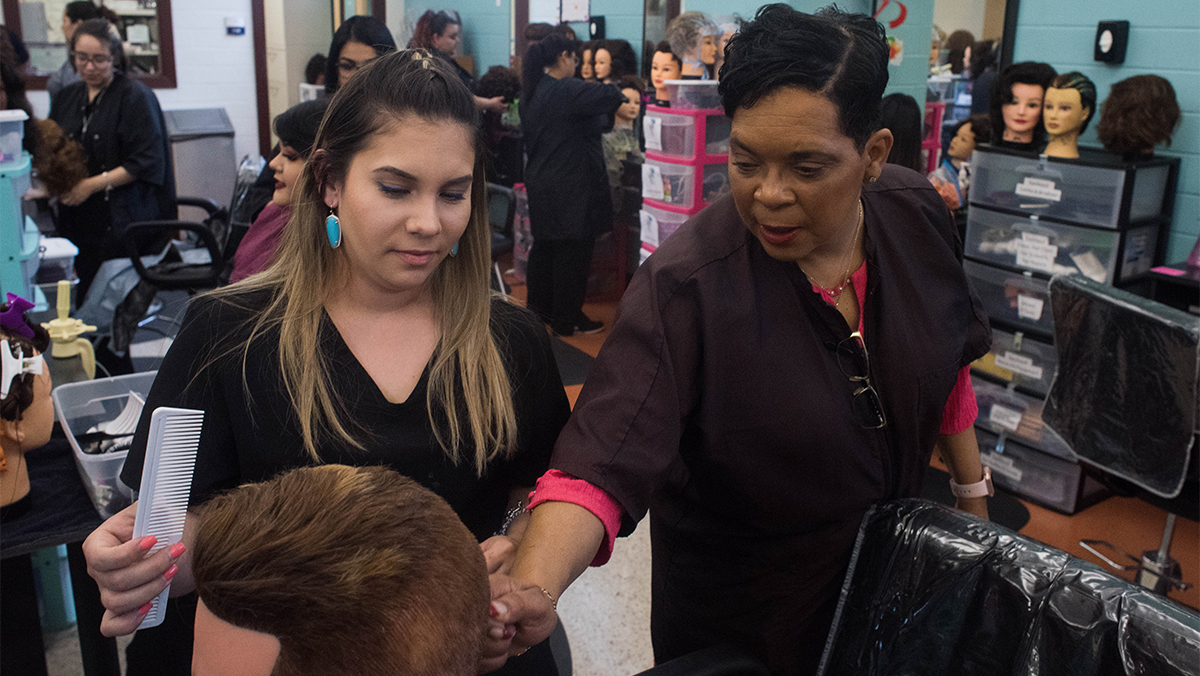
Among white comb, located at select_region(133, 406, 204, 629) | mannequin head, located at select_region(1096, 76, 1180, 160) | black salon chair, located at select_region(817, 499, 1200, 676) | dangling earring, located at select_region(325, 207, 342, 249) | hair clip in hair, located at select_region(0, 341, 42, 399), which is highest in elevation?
mannequin head, located at select_region(1096, 76, 1180, 160)

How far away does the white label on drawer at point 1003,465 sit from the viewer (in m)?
3.51

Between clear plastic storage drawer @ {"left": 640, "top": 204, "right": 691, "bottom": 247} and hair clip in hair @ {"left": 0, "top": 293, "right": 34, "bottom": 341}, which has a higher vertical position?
hair clip in hair @ {"left": 0, "top": 293, "right": 34, "bottom": 341}

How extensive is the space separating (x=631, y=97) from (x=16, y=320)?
4.09 meters

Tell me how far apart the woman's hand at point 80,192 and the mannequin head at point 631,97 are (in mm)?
2717

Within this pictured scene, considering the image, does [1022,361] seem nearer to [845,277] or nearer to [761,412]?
[845,277]

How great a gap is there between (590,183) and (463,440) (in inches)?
165

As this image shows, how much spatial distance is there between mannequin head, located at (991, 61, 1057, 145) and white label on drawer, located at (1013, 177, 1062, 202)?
0.19 m

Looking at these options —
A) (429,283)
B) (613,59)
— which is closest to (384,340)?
(429,283)

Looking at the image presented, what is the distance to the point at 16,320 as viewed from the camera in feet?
5.50

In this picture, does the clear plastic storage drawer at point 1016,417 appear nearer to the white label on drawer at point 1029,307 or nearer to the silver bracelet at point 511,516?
the white label on drawer at point 1029,307

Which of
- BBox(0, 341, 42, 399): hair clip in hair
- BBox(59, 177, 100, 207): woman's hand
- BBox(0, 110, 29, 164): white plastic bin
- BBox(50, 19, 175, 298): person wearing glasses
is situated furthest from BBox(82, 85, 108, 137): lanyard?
BBox(0, 341, 42, 399): hair clip in hair

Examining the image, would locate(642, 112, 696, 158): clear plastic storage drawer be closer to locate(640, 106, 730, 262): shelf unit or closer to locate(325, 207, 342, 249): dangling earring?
locate(640, 106, 730, 262): shelf unit

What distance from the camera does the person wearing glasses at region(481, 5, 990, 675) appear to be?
3.55ft

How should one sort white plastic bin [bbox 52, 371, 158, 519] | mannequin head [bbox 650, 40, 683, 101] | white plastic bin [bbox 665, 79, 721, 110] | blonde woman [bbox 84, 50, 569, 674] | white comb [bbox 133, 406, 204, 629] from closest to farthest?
white comb [bbox 133, 406, 204, 629]
blonde woman [bbox 84, 50, 569, 674]
white plastic bin [bbox 52, 371, 158, 519]
white plastic bin [bbox 665, 79, 721, 110]
mannequin head [bbox 650, 40, 683, 101]
